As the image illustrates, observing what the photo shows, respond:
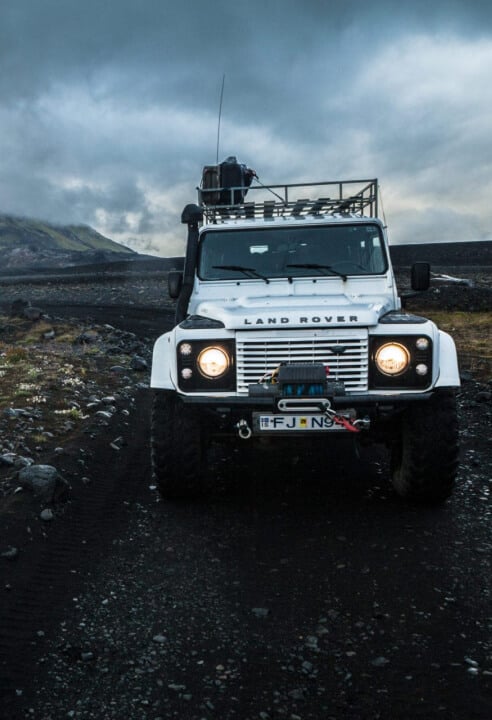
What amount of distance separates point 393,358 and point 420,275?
182 centimetres

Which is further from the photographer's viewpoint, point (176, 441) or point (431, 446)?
point (176, 441)

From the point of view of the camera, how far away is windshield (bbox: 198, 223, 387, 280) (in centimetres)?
632

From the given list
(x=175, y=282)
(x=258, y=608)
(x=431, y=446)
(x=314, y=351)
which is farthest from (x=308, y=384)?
(x=175, y=282)

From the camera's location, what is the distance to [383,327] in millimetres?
4867

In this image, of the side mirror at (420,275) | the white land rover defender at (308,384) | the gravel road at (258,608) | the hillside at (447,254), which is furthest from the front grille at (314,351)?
the hillside at (447,254)

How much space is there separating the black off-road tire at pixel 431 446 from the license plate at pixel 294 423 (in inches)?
24.7

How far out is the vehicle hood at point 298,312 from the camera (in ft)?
15.9

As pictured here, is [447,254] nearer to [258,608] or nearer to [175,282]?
[175,282]

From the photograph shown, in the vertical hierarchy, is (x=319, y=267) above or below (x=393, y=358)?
above

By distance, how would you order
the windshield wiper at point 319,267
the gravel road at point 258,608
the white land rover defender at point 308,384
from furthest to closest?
the windshield wiper at point 319,267, the white land rover defender at point 308,384, the gravel road at point 258,608

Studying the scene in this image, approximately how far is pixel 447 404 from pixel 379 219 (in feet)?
8.10

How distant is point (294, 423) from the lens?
15.9ft

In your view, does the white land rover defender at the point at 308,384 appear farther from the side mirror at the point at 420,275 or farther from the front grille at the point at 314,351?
the side mirror at the point at 420,275

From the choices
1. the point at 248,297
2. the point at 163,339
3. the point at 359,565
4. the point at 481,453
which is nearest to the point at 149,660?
the point at 359,565
